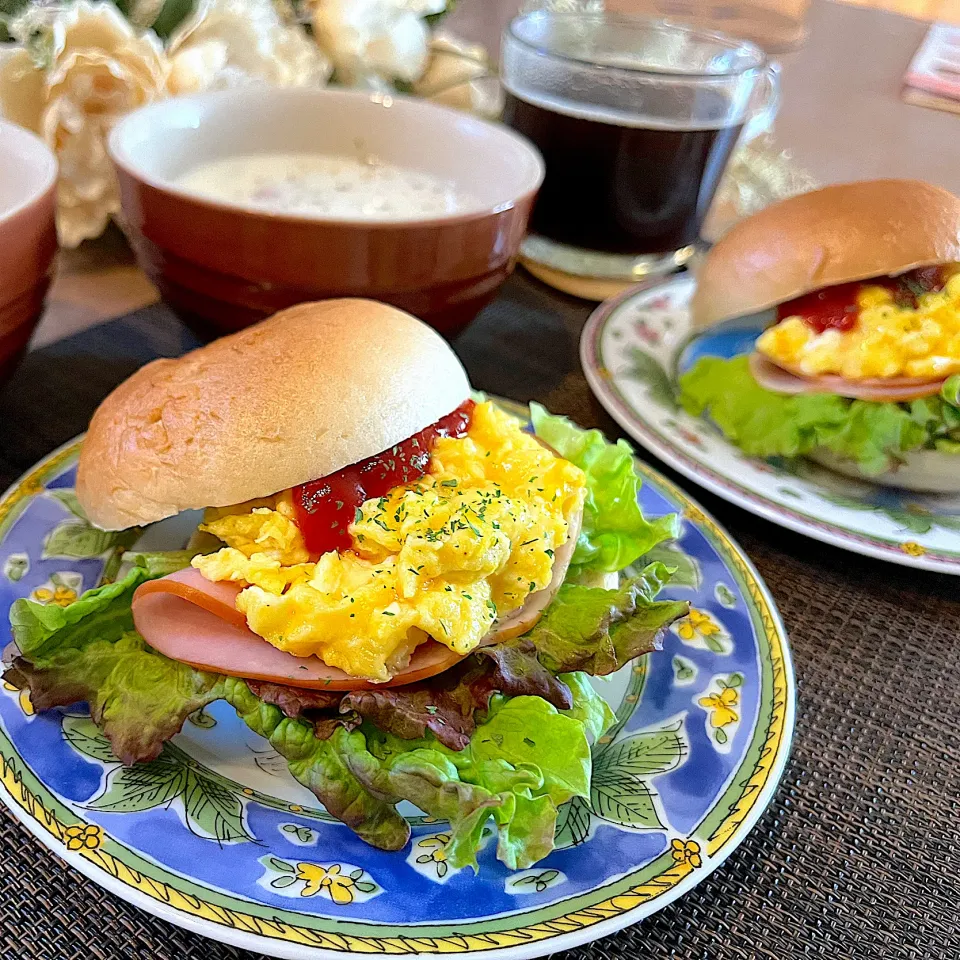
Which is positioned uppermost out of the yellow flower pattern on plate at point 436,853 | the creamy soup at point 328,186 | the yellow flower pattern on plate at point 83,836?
the creamy soup at point 328,186

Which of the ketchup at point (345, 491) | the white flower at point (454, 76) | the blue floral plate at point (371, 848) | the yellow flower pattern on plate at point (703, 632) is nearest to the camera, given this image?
the blue floral plate at point (371, 848)

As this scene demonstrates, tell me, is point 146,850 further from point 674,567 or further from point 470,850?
point 674,567

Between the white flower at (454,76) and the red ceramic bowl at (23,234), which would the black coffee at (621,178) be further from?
the red ceramic bowl at (23,234)

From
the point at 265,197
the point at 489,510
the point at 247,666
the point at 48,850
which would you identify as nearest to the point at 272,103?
the point at 265,197

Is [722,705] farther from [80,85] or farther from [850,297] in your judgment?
[80,85]

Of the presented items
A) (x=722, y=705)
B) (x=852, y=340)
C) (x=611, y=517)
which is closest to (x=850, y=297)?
(x=852, y=340)

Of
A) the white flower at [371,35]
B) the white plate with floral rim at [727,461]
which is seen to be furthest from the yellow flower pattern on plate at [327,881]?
the white flower at [371,35]

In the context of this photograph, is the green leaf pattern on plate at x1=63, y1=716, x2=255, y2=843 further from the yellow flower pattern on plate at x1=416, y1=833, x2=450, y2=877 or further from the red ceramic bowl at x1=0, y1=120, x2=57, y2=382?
the red ceramic bowl at x1=0, y1=120, x2=57, y2=382
